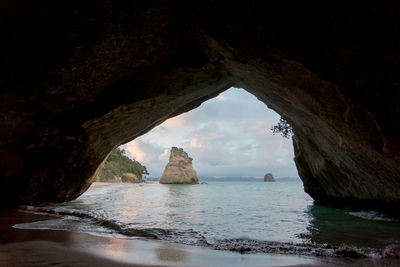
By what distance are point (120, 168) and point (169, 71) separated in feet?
266

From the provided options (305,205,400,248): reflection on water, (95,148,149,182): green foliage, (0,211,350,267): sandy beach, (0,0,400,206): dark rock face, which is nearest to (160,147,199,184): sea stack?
(95,148,149,182): green foliage

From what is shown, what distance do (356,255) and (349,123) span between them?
10.0ft

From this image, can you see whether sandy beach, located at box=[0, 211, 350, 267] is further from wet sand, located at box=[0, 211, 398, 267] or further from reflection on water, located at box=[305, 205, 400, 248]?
reflection on water, located at box=[305, 205, 400, 248]

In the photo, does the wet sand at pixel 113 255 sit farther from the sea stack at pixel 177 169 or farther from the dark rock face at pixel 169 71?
the sea stack at pixel 177 169

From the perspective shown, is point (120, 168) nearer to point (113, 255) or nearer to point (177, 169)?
point (177, 169)

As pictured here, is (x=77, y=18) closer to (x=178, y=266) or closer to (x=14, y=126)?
(x=14, y=126)

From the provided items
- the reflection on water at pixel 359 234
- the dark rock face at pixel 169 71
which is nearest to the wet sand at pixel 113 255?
the reflection on water at pixel 359 234

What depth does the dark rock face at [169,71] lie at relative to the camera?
460 cm

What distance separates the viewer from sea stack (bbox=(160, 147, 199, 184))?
248 feet

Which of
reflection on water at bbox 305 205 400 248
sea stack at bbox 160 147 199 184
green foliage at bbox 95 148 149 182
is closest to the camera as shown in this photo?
reflection on water at bbox 305 205 400 248

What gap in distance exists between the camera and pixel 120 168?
270ft

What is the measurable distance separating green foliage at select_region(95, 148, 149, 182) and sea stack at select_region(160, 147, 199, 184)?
13.5 meters

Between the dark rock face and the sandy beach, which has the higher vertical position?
the dark rock face

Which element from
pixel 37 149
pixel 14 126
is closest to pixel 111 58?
pixel 14 126
